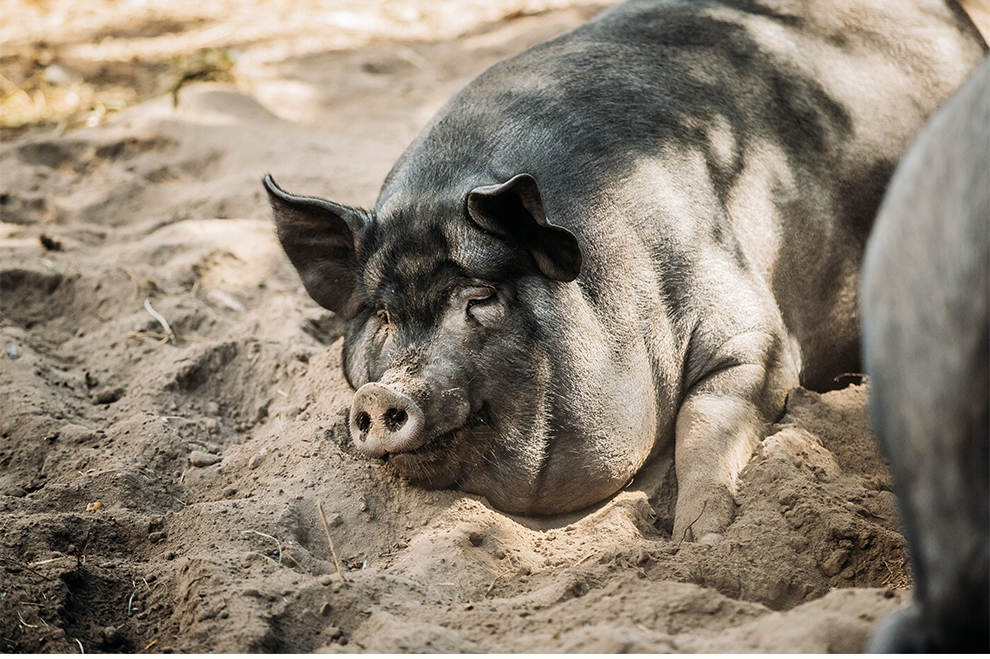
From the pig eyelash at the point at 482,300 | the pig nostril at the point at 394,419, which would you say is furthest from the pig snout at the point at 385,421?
the pig eyelash at the point at 482,300

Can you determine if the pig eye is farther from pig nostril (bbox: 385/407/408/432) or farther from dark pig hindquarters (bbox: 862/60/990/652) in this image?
dark pig hindquarters (bbox: 862/60/990/652)

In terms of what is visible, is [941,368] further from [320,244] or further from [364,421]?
[320,244]

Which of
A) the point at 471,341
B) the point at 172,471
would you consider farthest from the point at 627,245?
the point at 172,471

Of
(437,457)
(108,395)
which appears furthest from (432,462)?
(108,395)

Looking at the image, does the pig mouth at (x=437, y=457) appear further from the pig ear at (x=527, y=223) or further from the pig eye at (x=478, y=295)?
the pig ear at (x=527, y=223)

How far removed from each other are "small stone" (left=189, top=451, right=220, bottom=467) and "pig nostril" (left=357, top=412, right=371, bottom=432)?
0.78 m

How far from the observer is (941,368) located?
4.82 ft

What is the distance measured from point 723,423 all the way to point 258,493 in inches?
65.1

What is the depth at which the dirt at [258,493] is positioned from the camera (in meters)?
2.40

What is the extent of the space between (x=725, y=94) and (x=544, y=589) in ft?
7.49

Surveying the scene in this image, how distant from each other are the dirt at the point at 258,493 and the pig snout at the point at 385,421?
0.86ft

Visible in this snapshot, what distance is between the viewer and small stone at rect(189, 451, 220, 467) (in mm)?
3535

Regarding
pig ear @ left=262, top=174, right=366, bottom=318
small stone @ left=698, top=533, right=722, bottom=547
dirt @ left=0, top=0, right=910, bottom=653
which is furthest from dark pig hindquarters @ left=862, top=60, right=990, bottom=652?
pig ear @ left=262, top=174, right=366, bottom=318

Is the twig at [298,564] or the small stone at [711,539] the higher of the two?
the small stone at [711,539]
